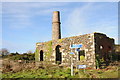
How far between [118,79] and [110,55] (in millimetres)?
8155

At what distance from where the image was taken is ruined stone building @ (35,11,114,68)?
1673cm

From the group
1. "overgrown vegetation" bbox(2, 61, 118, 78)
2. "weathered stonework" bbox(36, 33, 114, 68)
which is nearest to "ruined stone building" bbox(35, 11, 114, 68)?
"weathered stonework" bbox(36, 33, 114, 68)

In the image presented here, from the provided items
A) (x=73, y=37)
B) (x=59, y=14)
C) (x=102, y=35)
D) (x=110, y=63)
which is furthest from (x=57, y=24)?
(x=110, y=63)

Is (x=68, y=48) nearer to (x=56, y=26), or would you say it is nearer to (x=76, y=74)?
(x=76, y=74)

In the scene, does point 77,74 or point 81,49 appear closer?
point 77,74

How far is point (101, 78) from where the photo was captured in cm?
1109

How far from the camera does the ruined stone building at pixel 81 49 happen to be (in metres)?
16.7

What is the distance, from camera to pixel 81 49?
700 inches

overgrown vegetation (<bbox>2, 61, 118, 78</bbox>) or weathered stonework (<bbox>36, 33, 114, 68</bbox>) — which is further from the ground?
weathered stonework (<bbox>36, 33, 114, 68</bbox>)

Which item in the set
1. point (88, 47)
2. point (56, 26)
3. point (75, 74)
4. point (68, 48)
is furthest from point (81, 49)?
point (56, 26)

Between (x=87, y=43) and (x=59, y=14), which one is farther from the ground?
(x=59, y=14)

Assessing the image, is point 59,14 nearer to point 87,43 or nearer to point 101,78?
point 87,43

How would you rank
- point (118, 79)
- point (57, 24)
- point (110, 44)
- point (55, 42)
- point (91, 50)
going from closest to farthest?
point (118, 79) < point (91, 50) < point (110, 44) < point (55, 42) < point (57, 24)

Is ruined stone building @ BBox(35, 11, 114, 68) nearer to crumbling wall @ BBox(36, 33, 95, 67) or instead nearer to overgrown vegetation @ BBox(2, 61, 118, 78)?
crumbling wall @ BBox(36, 33, 95, 67)
